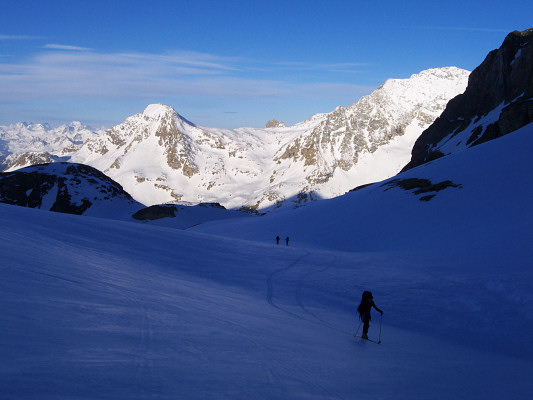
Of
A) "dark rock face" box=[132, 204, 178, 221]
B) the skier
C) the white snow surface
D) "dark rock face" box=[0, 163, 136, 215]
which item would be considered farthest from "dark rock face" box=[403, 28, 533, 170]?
"dark rock face" box=[0, 163, 136, 215]

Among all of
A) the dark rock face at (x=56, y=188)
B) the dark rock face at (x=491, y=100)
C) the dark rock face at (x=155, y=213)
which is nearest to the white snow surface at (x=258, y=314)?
the dark rock face at (x=491, y=100)

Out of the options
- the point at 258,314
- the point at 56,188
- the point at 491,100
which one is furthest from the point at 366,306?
the point at 491,100

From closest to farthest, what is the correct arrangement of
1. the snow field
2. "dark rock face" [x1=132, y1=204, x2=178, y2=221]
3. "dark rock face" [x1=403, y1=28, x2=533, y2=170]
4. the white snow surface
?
the snow field < the white snow surface < "dark rock face" [x1=403, y1=28, x2=533, y2=170] < "dark rock face" [x1=132, y1=204, x2=178, y2=221]

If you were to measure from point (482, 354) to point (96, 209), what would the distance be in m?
90.5

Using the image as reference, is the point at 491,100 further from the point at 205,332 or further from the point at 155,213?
the point at 205,332

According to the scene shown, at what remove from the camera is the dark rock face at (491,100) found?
73.7m

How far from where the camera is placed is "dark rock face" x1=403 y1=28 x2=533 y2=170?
2901 inches

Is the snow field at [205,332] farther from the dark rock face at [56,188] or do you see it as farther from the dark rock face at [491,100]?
the dark rock face at [56,188]

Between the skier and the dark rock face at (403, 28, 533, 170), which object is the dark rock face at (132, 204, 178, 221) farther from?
the skier

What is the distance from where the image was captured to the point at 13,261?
10898mm

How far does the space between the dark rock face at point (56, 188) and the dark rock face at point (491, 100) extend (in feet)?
257

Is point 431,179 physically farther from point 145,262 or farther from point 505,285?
point 145,262

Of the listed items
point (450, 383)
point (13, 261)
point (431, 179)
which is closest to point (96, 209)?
point (431, 179)

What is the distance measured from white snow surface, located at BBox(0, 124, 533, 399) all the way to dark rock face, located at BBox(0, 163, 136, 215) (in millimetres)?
72219
